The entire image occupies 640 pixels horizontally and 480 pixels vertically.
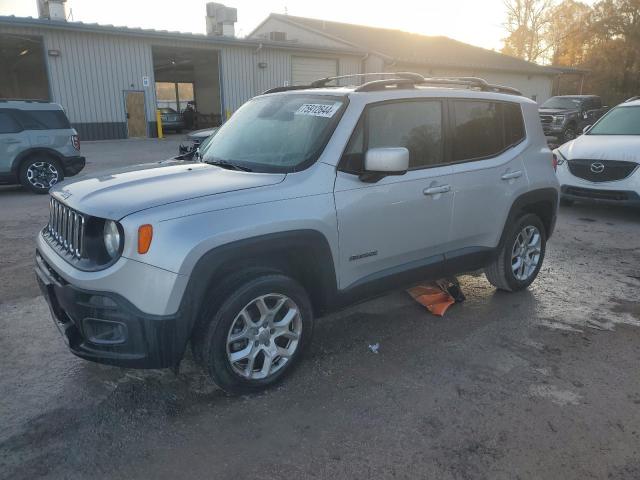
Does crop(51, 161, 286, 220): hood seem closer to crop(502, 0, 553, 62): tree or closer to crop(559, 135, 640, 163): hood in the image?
crop(559, 135, 640, 163): hood

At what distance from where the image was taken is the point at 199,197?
279cm

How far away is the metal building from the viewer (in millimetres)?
19703

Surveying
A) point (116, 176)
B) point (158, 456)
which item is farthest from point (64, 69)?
point (158, 456)

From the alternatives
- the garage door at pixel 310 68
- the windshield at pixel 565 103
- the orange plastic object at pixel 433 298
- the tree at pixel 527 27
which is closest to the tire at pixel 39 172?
the orange plastic object at pixel 433 298

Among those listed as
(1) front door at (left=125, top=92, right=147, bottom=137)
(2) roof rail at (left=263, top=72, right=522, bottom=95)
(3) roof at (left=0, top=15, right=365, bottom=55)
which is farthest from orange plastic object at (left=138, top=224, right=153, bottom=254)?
(1) front door at (left=125, top=92, right=147, bottom=137)

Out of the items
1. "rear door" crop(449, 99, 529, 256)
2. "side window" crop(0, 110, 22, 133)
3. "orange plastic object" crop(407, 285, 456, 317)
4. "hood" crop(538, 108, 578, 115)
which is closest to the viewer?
"rear door" crop(449, 99, 529, 256)

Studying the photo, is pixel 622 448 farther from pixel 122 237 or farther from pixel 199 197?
pixel 122 237

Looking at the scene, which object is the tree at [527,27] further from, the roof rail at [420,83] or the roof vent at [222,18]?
the roof rail at [420,83]

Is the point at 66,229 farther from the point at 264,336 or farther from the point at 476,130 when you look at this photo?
the point at 476,130

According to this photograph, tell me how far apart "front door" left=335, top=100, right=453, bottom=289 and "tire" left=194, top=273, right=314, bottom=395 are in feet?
1.34

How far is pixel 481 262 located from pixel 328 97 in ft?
Answer: 6.30

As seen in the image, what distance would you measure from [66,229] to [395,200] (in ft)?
6.92

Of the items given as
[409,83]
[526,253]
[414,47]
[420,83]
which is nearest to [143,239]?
[409,83]

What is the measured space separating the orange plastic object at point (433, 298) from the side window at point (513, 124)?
4.72ft
